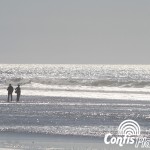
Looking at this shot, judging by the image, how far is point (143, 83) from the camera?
93.7 meters

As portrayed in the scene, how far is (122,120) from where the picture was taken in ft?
100

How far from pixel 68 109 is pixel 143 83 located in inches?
2255

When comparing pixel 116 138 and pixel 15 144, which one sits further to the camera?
pixel 116 138

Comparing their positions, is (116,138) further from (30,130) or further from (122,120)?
(122,120)

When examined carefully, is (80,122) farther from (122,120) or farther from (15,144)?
(15,144)

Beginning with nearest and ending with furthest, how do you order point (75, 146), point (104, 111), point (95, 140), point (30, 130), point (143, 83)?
point (75, 146)
point (95, 140)
point (30, 130)
point (104, 111)
point (143, 83)

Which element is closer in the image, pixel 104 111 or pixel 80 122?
pixel 80 122

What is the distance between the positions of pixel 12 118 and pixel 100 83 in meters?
65.8

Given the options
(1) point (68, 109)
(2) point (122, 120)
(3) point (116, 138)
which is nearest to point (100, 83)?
(1) point (68, 109)

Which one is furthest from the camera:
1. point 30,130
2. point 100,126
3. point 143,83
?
point 143,83

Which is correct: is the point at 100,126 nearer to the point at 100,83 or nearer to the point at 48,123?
the point at 48,123

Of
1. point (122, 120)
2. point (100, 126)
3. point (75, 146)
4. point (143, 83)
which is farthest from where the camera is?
point (143, 83)

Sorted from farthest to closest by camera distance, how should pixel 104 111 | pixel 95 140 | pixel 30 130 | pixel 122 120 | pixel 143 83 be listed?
pixel 143 83 < pixel 104 111 < pixel 122 120 < pixel 30 130 < pixel 95 140

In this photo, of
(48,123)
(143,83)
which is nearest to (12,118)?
(48,123)
